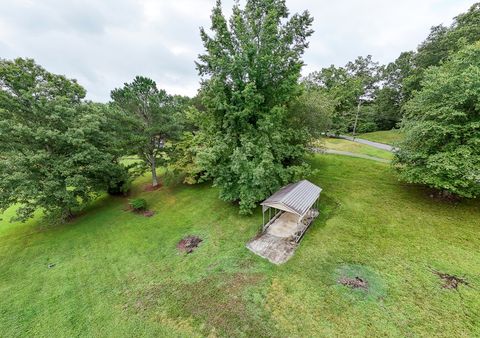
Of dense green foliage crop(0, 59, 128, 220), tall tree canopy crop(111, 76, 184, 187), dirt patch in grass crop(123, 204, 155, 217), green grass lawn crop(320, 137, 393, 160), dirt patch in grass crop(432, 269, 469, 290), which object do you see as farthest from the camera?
green grass lawn crop(320, 137, 393, 160)

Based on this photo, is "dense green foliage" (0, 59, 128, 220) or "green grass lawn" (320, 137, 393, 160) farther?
"green grass lawn" (320, 137, 393, 160)

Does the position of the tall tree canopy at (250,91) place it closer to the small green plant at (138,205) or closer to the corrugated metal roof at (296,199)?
the corrugated metal roof at (296,199)

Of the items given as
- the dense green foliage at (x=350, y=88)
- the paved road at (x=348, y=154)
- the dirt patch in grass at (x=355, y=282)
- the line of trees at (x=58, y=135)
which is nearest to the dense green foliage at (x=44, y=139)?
the line of trees at (x=58, y=135)

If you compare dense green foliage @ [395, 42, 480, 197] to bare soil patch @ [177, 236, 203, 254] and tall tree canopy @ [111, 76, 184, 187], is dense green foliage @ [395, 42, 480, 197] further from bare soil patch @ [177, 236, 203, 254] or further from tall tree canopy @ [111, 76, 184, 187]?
tall tree canopy @ [111, 76, 184, 187]

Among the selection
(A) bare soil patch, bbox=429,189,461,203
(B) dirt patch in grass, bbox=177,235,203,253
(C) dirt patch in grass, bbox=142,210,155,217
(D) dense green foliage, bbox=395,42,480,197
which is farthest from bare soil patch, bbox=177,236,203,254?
(A) bare soil patch, bbox=429,189,461,203

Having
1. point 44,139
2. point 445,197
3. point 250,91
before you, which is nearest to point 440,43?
point 445,197

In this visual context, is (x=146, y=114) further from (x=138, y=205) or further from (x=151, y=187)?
(x=138, y=205)

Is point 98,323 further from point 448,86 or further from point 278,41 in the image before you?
point 448,86
